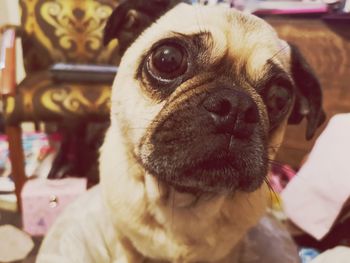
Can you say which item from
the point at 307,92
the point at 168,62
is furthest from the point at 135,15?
the point at 307,92

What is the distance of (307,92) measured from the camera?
1.00 metres

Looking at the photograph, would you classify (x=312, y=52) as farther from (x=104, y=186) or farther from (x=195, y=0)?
(x=104, y=186)

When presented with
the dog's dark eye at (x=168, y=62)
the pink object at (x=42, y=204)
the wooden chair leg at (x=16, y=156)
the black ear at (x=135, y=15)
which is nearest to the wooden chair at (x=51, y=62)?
the wooden chair leg at (x=16, y=156)

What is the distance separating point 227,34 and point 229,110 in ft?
0.81

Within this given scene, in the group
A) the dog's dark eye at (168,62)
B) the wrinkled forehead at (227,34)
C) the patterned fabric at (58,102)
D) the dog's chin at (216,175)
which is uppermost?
the wrinkled forehead at (227,34)

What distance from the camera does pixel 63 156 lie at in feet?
6.81

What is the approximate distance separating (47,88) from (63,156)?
49 centimetres

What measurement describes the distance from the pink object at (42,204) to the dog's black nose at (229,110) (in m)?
0.99

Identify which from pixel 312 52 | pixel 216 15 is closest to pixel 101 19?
pixel 312 52

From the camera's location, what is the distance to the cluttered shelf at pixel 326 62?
4.46 feet

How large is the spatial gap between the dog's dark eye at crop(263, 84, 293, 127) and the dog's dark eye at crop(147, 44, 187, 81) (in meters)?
0.22

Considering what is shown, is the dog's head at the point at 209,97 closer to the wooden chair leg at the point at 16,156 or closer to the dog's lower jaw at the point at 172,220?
the dog's lower jaw at the point at 172,220

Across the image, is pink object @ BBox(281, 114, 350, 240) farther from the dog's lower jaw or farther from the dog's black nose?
the dog's black nose

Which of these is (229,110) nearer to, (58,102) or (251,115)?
(251,115)
